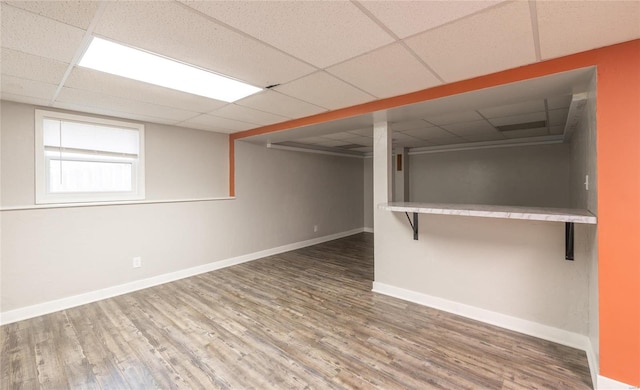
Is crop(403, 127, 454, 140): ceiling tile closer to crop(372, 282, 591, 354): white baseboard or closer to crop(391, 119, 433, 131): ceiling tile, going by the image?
crop(391, 119, 433, 131): ceiling tile

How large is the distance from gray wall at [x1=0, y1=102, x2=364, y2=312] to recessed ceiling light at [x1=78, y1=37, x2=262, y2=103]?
1714 mm

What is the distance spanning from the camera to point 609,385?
170 cm

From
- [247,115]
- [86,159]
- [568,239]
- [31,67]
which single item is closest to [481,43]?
[568,239]

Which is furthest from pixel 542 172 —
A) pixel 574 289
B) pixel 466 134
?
pixel 574 289

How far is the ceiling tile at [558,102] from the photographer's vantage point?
8.56ft

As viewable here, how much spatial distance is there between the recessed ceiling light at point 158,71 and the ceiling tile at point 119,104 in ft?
2.33

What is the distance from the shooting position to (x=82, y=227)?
10.4 feet

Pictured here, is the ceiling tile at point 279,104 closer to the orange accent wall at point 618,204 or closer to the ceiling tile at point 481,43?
the ceiling tile at point 481,43

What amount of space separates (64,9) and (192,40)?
22.4 inches

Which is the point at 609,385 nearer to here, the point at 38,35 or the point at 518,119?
the point at 518,119

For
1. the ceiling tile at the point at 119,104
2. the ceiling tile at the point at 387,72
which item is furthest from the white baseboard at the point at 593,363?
the ceiling tile at the point at 119,104

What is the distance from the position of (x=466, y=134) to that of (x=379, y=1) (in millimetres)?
3871

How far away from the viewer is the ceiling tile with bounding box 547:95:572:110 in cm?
261

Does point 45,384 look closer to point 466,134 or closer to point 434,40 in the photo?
point 434,40
